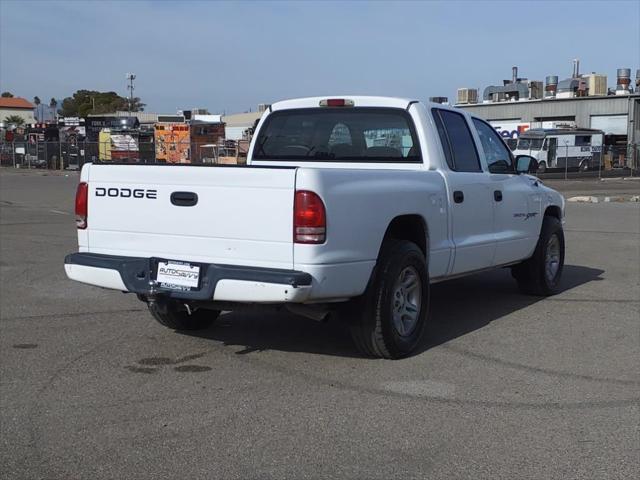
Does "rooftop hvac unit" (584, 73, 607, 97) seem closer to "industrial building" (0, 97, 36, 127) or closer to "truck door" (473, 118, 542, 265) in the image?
"truck door" (473, 118, 542, 265)

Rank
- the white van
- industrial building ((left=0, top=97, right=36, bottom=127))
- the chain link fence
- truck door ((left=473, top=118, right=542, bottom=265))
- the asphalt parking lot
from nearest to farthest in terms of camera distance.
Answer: the asphalt parking lot
truck door ((left=473, top=118, right=542, bottom=265))
the chain link fence
the white van
industrial building ((left=0, top=97, right=36, bottom=127))

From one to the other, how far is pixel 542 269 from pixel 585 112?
5760 cm

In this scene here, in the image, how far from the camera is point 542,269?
860cm

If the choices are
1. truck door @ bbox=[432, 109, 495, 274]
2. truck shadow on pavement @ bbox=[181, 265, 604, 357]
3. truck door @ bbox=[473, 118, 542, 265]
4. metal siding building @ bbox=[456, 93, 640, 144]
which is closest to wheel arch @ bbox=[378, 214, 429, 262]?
truck door @ bbox=[432, 109, 495, 274]

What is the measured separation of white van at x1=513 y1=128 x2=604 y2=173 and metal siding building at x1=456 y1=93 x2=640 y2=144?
28.3ft

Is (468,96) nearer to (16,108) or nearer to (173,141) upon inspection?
(173,141)

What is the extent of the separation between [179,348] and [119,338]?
63 centimetres

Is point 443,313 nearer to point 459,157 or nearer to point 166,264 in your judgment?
point 459,157

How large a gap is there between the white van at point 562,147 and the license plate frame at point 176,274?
42.2 meters

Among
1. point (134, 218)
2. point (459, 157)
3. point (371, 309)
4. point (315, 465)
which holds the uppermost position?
point (459, 157)

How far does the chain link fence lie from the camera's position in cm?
4425

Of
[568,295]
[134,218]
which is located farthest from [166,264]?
[568,295]

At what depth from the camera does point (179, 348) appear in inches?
253

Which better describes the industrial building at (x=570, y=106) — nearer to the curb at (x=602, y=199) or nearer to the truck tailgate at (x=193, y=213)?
the curb at (x=602, y=199)
